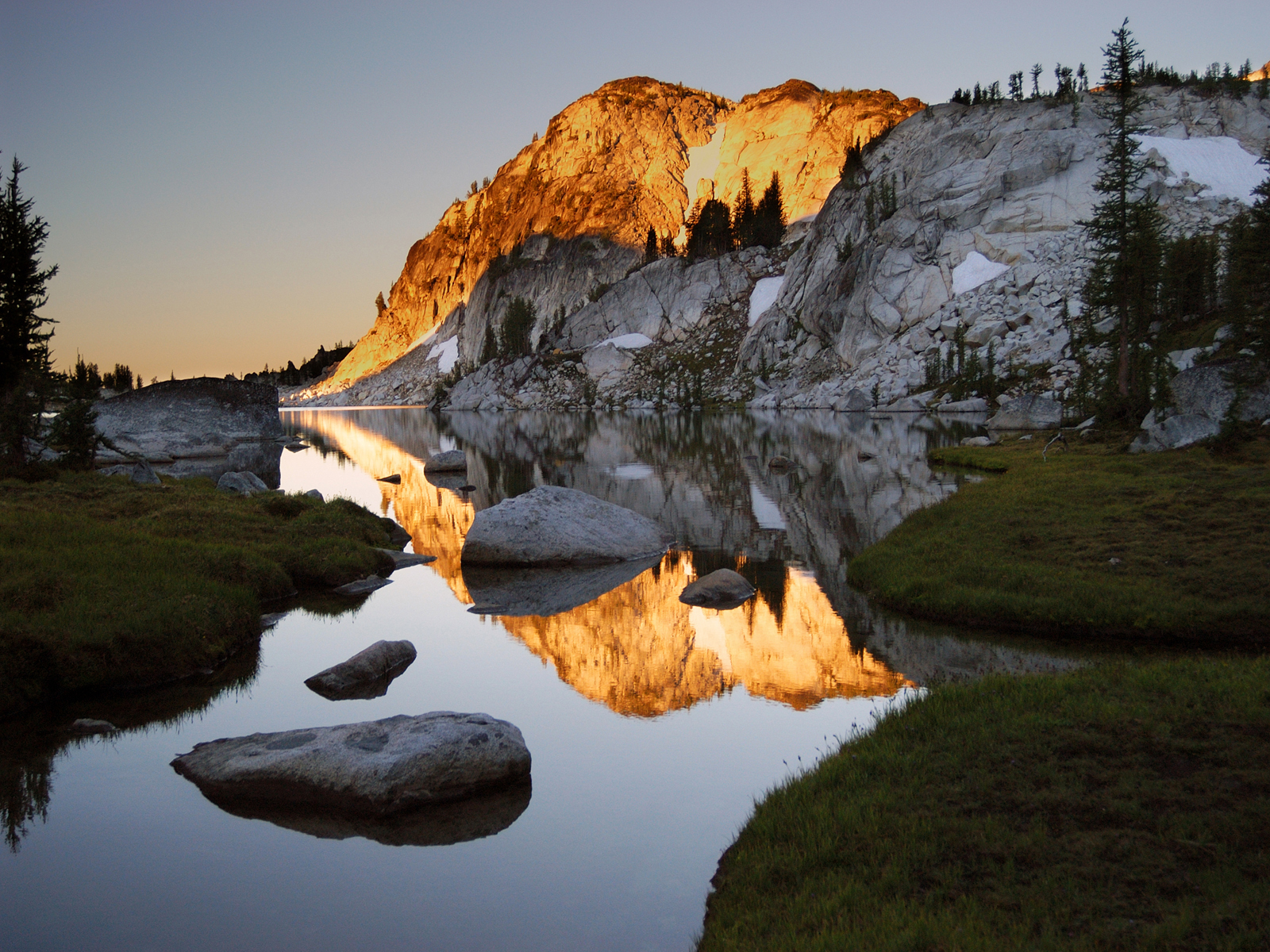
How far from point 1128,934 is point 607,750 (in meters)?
7.75

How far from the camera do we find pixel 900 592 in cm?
1928

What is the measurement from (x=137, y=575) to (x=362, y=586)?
259 inches

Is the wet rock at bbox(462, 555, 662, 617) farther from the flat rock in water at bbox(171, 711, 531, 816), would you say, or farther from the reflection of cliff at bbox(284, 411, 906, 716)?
the flat rock in water at bbox(171, 711, 531, 816)

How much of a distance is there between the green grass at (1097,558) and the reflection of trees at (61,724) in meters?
13.6

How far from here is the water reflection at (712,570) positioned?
15578 millimetres

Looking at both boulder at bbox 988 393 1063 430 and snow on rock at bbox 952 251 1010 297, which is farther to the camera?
snow on rock at bbox 952 251 1010 297

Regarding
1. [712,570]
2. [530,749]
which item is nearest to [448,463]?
[712,570]

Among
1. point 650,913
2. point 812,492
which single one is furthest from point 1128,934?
point 812,492

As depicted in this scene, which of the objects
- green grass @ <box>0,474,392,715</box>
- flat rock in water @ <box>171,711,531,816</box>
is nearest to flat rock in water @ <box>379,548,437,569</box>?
green grass @ <box>0,474,392,715</box>

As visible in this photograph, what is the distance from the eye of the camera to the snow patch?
31.0 m

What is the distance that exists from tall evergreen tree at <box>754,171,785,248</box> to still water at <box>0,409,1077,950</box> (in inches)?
6304

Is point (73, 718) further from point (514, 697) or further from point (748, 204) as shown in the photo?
point (748, 204)

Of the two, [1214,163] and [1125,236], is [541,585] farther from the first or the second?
[1214,163]

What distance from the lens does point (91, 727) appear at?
1333 cm
